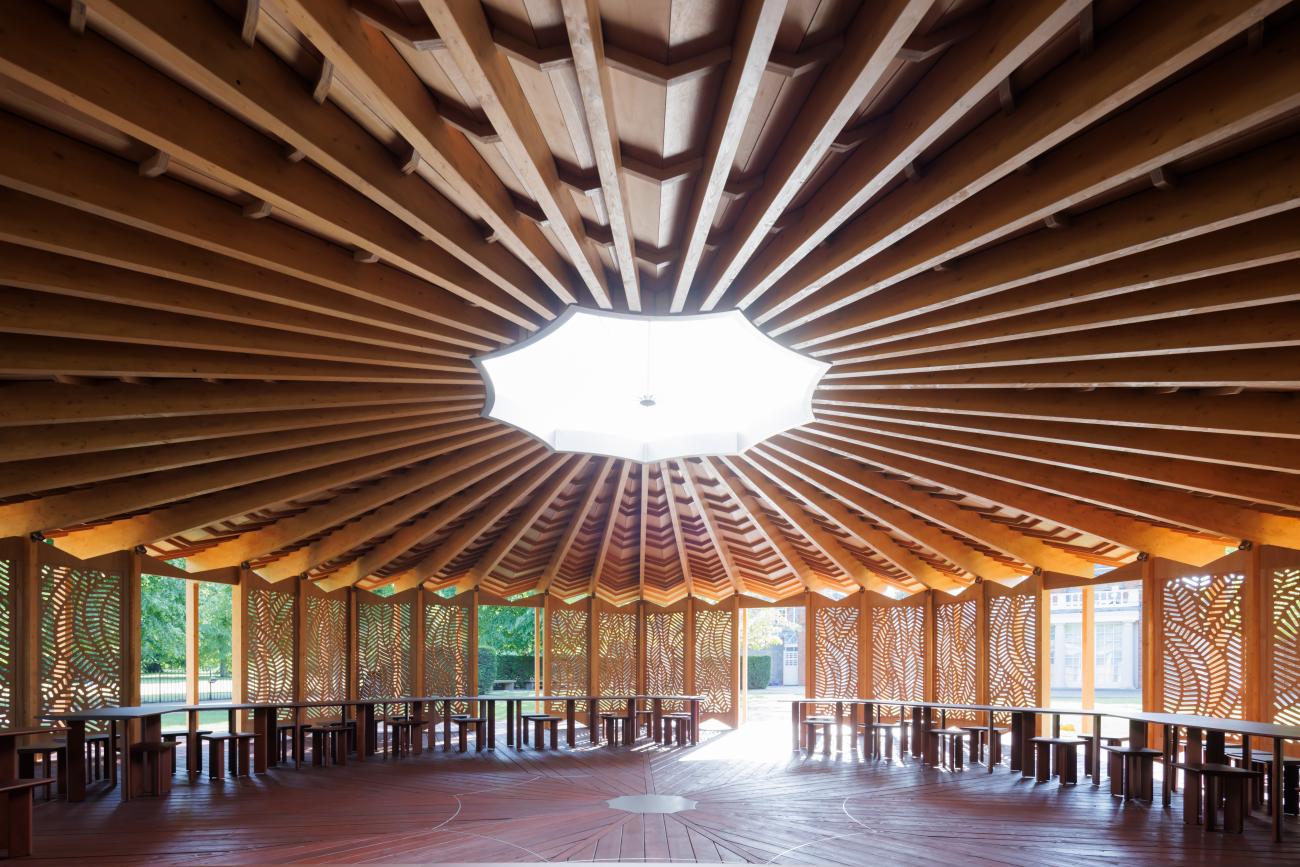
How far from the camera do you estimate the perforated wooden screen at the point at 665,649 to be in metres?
16.3

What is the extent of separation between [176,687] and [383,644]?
1724 cm

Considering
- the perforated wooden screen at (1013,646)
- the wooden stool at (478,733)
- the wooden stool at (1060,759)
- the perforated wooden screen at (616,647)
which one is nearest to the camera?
the wooden stool at (1060,759)

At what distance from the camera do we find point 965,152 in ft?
13.5

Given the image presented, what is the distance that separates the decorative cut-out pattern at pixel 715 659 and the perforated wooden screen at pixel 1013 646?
480 cm

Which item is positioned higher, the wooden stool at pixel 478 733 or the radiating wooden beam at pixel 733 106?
the radiating wooden beam at pixel 733 106

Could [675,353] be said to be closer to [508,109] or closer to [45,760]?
[508,109]

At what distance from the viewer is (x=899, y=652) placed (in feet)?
47.1

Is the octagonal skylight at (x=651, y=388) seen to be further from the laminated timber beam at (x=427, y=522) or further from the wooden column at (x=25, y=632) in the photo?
the wooden column at (x=25, y=632)

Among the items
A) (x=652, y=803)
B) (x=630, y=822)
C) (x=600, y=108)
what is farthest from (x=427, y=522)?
(x=600, y=108)

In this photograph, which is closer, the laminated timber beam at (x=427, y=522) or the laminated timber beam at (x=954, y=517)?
the laminated timber beam at (x=954, y=517)

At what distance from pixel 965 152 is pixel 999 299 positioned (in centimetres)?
155

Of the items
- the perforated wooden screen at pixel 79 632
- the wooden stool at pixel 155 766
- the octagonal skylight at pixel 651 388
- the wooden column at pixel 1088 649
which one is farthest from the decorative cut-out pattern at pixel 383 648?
the wooden column at pixel 1088 649

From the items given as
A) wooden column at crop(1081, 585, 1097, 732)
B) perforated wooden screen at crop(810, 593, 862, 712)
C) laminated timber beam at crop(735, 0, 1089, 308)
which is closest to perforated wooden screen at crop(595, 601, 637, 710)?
perforated wooden screen at crop(810, 593, 862, 712)

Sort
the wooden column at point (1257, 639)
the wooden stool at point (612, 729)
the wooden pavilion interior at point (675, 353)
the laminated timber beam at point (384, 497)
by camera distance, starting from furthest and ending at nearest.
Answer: the wooden stool at point (612, 729) → the laminated timber beam at point (384, 497) → the wooden column at point (1257, 639) → the wooden pavilion interior at point (675, 353)
